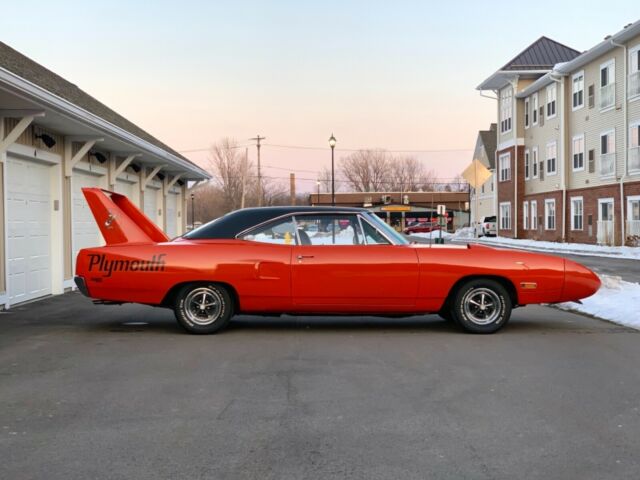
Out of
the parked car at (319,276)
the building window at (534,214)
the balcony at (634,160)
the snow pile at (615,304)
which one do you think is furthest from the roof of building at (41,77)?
the building window at (534,214)

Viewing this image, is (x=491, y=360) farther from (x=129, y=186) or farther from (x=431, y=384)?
(x=129, y=186)

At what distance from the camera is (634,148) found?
28.2 m

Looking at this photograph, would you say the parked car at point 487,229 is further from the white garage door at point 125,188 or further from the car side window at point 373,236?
the car side window at point 373,236

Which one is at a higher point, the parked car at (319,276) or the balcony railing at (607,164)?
the balcony railing at (607,164)

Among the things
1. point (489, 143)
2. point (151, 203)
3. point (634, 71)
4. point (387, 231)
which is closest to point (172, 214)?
point (151, 203)

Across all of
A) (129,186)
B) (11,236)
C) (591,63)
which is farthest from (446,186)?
(11,236)

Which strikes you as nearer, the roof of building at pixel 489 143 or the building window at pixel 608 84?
the building window at pixel 608 84

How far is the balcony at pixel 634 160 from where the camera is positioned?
91.2 ft

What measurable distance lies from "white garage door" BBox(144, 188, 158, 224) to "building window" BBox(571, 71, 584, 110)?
2211 cm

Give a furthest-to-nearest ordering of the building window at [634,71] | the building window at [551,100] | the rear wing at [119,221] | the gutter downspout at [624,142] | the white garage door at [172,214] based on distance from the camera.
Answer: the building window at [551,100]
the gutter downspout at [624,142]
the building window at [634,71]
the white garage door at [172,214]
the rear wing at [119,221]

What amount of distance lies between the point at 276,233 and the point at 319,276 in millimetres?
786

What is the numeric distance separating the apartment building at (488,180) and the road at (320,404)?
163 ft

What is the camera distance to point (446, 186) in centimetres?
12231

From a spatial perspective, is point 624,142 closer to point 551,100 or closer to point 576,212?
point 576,212
